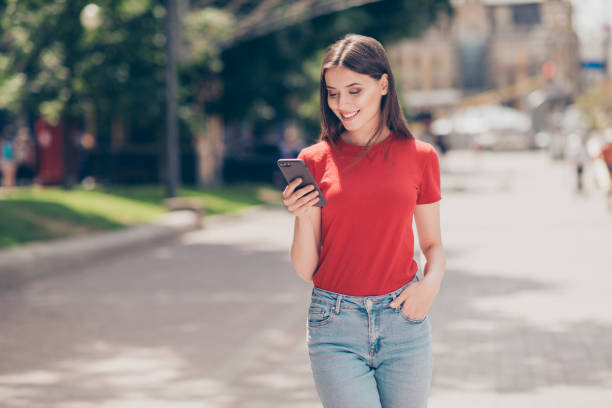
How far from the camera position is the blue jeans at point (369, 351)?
314cm

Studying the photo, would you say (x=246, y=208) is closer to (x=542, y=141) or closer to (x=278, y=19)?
(x=278, y=19)

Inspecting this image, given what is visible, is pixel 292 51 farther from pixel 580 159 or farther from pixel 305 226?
pixel 305 226

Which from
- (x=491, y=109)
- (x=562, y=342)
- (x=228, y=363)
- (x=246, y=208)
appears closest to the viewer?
(x=228, y=363)

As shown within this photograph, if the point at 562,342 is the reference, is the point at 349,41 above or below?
above

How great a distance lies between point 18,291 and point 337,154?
8344 millimetres

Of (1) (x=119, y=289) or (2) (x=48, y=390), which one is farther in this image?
(1) (x=119, y=289)

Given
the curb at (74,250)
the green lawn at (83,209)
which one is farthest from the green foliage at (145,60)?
the curb at (74,250)

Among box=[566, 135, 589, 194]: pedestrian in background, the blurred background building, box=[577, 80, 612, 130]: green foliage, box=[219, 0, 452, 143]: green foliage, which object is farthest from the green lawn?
the blurred background building

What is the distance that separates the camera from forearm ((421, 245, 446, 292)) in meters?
3.28

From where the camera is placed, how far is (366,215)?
3146mm

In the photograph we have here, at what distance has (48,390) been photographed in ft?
21.0

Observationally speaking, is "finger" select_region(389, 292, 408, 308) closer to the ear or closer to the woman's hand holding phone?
the woman's hand holding phone

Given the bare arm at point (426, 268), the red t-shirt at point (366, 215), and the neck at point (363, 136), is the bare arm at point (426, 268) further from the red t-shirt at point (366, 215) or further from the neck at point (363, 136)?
the neck at point (363, 136)

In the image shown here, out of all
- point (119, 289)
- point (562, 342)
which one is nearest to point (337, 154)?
point (562, 342)
